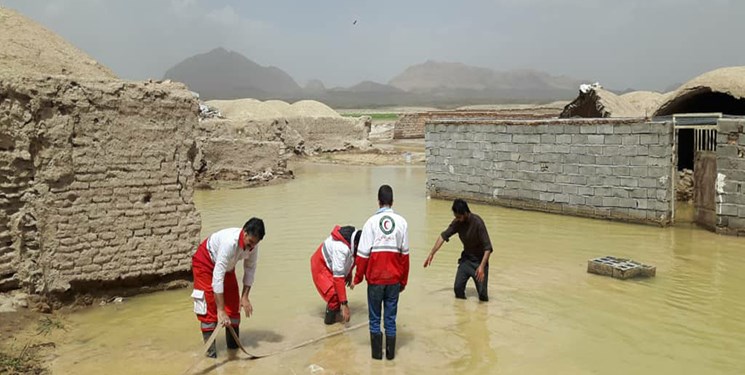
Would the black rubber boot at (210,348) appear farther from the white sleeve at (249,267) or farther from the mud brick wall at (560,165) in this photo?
the mud brick wall at (560,165)

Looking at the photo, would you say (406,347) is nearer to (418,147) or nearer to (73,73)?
(73,73)

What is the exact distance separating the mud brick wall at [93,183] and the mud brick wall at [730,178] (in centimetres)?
871

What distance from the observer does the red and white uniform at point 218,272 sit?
492 cm

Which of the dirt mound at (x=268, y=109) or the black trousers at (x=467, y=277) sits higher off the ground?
the dirt mound at (x=268, y=109)

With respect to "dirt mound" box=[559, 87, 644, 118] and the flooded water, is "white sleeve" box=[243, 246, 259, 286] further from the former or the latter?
"dirt mound" box=[559, 87, 644, 118]

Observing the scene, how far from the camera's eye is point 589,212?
12.0 m

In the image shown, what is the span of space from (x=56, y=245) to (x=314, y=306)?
9.34 feet

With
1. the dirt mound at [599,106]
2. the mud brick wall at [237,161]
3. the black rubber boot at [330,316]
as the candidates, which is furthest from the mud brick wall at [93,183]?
the dirt mound at [599,106]

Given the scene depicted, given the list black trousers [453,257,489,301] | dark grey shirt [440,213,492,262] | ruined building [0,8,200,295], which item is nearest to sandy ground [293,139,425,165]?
ruined building [0,8,200,295]

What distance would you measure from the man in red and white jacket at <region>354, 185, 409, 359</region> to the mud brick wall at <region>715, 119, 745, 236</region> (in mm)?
7665

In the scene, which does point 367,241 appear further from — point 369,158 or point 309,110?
point 309,110

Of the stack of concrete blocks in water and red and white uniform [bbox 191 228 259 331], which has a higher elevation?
red and white uniform [bbox 191 228 259 331]

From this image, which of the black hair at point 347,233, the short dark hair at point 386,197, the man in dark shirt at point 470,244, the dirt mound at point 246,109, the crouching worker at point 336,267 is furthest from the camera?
the dirt mound at point 246,109

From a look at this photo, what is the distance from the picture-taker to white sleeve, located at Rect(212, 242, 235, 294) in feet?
16.0
